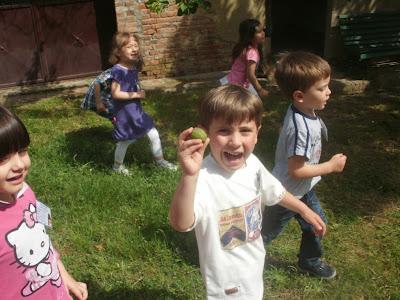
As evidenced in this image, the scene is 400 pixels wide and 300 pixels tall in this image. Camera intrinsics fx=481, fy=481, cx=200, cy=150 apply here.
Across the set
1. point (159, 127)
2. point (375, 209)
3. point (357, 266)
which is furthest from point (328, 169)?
point (159, 127)

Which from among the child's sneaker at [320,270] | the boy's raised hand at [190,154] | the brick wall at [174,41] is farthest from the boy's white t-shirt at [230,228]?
the brick wall at [174,41]

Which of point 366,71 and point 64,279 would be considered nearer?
point 64,279

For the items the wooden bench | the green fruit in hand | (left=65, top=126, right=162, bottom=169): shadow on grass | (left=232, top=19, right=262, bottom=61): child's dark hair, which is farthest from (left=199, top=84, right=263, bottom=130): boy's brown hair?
the wooden bench

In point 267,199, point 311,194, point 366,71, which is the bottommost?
point 366,71

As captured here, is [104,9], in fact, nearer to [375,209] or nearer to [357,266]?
[375,209]

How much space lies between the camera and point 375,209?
13.1ft

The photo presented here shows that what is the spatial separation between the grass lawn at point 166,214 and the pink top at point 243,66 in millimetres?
688

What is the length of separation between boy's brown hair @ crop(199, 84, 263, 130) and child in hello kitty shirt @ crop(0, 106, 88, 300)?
70 centimetres

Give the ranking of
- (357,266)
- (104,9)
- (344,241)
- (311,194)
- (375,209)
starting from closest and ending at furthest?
(311,194) → (357,266) → (344,241) → (375,209) → (104,9)

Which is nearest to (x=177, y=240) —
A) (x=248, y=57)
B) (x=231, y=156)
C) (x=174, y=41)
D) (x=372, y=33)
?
(x=231, y=156)

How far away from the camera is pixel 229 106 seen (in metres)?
1.90

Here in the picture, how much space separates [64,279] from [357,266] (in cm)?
205

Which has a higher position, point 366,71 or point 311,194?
point 311,194

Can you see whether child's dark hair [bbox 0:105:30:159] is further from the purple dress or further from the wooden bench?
the wooden bench
